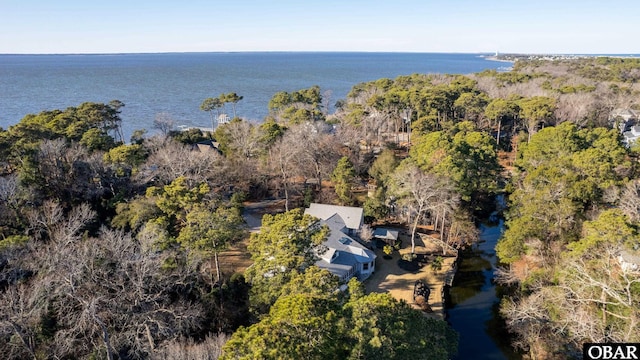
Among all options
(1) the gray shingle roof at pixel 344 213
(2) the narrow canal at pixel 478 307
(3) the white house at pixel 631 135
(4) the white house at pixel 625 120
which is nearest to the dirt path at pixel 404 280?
(2) the narrow canal at pixel 478 307

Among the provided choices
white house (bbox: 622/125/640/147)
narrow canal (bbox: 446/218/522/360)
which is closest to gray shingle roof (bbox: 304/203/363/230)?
narrow canal (bbox: 446/218/522/360)

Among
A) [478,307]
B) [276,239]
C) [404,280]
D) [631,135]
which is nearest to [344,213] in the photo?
[404,280]

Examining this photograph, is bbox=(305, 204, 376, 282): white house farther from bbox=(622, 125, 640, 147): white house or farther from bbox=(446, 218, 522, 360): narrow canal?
bbox=(622, 125, 640, 147): white house

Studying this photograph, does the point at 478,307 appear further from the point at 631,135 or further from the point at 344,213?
the point at 631,135

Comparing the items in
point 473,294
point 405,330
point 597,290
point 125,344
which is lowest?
point 473,294

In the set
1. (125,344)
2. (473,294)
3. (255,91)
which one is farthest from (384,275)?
(255,91)

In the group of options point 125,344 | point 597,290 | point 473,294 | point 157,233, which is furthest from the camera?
point 473,294

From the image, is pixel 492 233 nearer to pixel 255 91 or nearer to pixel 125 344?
pixel 125 344
